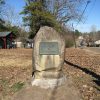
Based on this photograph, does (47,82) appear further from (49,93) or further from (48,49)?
(48,49)

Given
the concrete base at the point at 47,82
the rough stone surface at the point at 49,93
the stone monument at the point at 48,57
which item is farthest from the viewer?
the stone monument at the point at 48,57

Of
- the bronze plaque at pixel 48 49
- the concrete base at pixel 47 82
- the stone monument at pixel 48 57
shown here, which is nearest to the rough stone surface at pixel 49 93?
the concrete base at pixel 47 82

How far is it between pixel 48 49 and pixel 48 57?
263mm

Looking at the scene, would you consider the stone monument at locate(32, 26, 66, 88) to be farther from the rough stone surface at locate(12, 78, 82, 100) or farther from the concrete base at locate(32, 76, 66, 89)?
the rough stone surface at locate(12, 78, 82, 100)

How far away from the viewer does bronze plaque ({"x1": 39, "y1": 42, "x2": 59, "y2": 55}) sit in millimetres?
8484

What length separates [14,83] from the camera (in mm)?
9859

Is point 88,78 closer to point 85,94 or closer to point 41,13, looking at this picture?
point 85,94

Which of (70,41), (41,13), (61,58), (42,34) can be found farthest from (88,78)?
(70,41)

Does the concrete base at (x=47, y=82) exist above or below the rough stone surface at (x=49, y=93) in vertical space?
above

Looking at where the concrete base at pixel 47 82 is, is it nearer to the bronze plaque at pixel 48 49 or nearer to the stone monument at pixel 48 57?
the stone monument at pixel 48 57

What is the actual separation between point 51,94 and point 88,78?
3324mm

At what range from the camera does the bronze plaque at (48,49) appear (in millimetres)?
8484

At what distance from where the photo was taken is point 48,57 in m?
8.55

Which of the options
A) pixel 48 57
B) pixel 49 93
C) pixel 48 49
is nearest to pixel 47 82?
pixel 49 93
